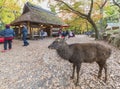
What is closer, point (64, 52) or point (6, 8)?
point (64, 52)

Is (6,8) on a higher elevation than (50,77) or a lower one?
higher

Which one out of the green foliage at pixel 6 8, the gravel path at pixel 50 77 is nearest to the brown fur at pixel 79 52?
the gravel path at pixel 50 77

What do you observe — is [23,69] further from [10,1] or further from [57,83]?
[10,1]

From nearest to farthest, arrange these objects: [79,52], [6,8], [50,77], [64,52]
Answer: [64,52] → [79,52] → [50,77] → [6,8]

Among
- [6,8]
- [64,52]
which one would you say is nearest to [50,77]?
[64,52]

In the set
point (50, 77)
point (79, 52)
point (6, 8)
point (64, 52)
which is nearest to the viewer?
point (64, 52)

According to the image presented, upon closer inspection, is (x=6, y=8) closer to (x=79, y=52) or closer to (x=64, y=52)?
(x=79, y=52)

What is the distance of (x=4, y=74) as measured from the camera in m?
8.11

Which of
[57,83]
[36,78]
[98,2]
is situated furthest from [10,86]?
[98,2]

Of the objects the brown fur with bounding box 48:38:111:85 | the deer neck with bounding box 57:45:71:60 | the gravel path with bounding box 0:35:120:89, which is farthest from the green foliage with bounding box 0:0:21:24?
the deer neck with bounding box 57:45:71:60

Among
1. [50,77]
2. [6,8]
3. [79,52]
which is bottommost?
[50,77]

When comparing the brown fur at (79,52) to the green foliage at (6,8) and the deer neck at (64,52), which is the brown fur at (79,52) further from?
the green foliage at (6,8)

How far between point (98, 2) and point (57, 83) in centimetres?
2582

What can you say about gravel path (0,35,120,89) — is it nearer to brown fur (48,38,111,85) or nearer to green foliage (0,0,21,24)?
brown fur (48,38,111,85)
